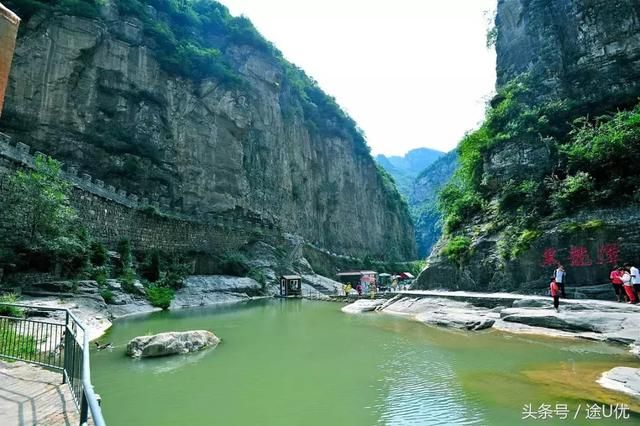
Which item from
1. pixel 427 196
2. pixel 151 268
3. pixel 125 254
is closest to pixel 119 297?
pixel 125 254

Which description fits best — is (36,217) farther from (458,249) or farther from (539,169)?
(539,169)

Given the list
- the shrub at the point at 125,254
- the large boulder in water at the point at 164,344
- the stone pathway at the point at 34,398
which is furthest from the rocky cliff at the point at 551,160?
the shrub at the point at 125,254

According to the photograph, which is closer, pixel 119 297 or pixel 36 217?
pixel 36 217

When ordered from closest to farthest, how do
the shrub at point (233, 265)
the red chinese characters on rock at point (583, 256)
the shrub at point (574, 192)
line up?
1. the red chinese characters on rock at point (583, 256)
2. the shrub at point (574, 192)
3. the shrub at point (233, 265)

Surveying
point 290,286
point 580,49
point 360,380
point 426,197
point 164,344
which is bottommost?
point 360,380

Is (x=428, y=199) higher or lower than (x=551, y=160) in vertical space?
higher

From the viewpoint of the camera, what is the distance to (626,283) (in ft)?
42.8

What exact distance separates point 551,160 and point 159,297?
22.8 m

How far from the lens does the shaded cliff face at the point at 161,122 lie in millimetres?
30375

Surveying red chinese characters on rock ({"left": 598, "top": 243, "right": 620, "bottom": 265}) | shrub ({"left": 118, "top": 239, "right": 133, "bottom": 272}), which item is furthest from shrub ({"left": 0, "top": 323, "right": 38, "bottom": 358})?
red chinese characters on rock ({"left": 598, "top": 243, "right": 620, "bottom": 265})

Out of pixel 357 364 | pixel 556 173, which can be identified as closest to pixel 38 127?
pixel 357 364

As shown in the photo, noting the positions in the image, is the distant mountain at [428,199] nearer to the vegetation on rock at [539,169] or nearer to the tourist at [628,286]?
the vegetation on rock at [539,169]

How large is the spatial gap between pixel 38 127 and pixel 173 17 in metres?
21.2

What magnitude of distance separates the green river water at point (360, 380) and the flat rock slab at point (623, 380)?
8.7 inches
